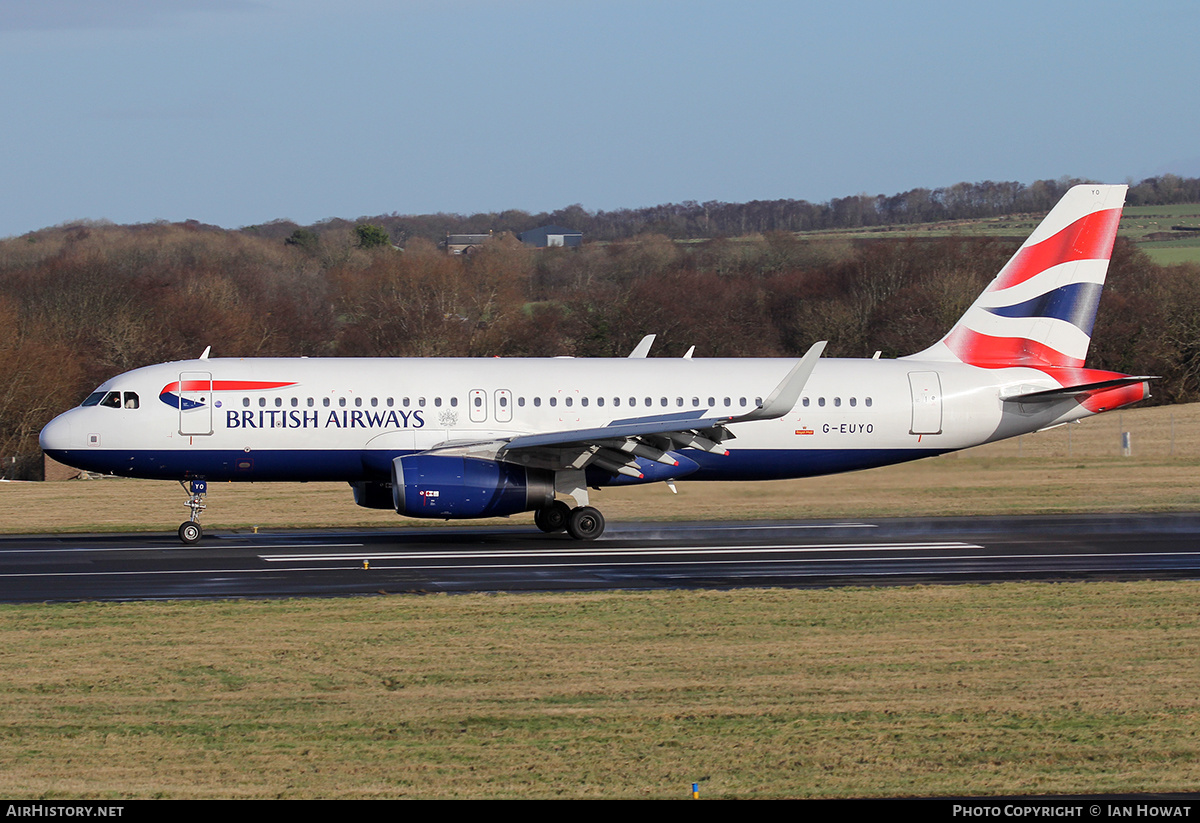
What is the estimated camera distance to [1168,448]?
47875 millimetres

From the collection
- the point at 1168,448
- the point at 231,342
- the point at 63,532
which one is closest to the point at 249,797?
the point at 63,532

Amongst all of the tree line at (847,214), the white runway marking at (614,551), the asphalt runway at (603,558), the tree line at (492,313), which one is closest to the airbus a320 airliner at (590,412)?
the white runway marking at (614,551)

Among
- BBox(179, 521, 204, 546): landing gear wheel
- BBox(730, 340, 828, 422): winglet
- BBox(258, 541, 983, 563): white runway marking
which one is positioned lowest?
BBox(258, 541, 983, 563): white runway marking

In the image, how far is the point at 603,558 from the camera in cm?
2277

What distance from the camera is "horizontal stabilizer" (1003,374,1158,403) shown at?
26.5 meters

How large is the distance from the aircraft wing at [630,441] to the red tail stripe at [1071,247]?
6715 mm

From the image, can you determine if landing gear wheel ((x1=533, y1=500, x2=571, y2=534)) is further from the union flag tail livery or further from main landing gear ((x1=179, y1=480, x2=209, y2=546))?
the union flag tail livery

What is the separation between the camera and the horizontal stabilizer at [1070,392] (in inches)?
1045

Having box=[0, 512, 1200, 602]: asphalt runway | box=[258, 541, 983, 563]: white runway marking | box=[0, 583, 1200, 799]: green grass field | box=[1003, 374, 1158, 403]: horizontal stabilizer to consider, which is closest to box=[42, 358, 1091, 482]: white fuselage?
box=[1003, 374, 1158, 403]: horizontal stabilizer

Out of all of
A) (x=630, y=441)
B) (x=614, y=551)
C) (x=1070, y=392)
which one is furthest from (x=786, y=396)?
(x=1070, y=392)

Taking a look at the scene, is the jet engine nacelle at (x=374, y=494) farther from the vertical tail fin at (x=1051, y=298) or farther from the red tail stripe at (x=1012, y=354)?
the red tail stripe at (x=1012, y=354)

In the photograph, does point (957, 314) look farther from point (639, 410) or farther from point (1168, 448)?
point (639, 410)

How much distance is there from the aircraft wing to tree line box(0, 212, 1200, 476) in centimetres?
2833
